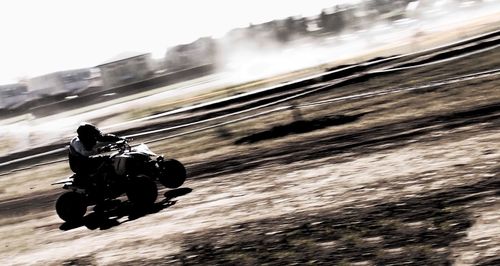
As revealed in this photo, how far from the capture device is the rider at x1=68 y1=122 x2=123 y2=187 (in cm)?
956

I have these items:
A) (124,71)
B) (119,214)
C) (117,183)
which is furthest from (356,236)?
(124,71)

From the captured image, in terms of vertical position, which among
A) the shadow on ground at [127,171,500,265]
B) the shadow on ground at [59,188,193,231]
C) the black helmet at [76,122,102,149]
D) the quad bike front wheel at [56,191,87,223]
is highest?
the black helmet at [76,122,102,149]

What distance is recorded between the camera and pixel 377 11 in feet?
185

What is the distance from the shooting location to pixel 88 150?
958 cm

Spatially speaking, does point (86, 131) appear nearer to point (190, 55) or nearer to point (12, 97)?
point (12, 97)

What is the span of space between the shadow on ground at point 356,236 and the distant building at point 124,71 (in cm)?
4770

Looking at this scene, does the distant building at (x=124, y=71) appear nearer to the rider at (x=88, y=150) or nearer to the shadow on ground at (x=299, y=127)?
the shadow on ground at (x=299, y=127)

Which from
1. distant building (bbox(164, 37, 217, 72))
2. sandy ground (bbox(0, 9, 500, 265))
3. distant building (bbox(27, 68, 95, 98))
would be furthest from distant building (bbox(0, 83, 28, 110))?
sandy ground (bbox(0, 9, 500, 265))

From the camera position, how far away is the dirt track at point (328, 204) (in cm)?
607

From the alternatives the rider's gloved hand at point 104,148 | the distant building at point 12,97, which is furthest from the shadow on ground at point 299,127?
the distant building at point 12,97

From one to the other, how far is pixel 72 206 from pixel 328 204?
15.8ft

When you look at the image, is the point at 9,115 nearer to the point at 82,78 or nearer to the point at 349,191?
the point at 82,78

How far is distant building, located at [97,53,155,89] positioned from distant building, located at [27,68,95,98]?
1497mm

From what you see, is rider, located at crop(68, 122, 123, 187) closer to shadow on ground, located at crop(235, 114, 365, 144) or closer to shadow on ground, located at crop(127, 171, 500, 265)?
shadow on ground, located at crop(127, 171, 500, 265)
